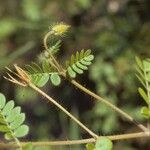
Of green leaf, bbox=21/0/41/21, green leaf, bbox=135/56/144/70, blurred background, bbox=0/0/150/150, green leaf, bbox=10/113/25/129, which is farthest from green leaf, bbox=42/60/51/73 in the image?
green leaf, bbox=21/0/41/21

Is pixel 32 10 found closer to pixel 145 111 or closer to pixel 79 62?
pixel 79 62

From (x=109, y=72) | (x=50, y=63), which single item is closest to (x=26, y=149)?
(x=50, y=63)

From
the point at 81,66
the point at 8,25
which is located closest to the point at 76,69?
the point at 81,66

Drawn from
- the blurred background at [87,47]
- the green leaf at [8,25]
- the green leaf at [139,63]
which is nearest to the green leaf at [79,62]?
the green leaf at [139,63]

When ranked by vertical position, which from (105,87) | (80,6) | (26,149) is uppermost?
(80,6)

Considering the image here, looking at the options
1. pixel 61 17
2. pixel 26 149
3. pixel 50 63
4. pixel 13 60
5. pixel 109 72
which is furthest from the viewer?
pixel 61 17

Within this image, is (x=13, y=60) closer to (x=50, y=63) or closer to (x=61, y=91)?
(x=61, y=91)
